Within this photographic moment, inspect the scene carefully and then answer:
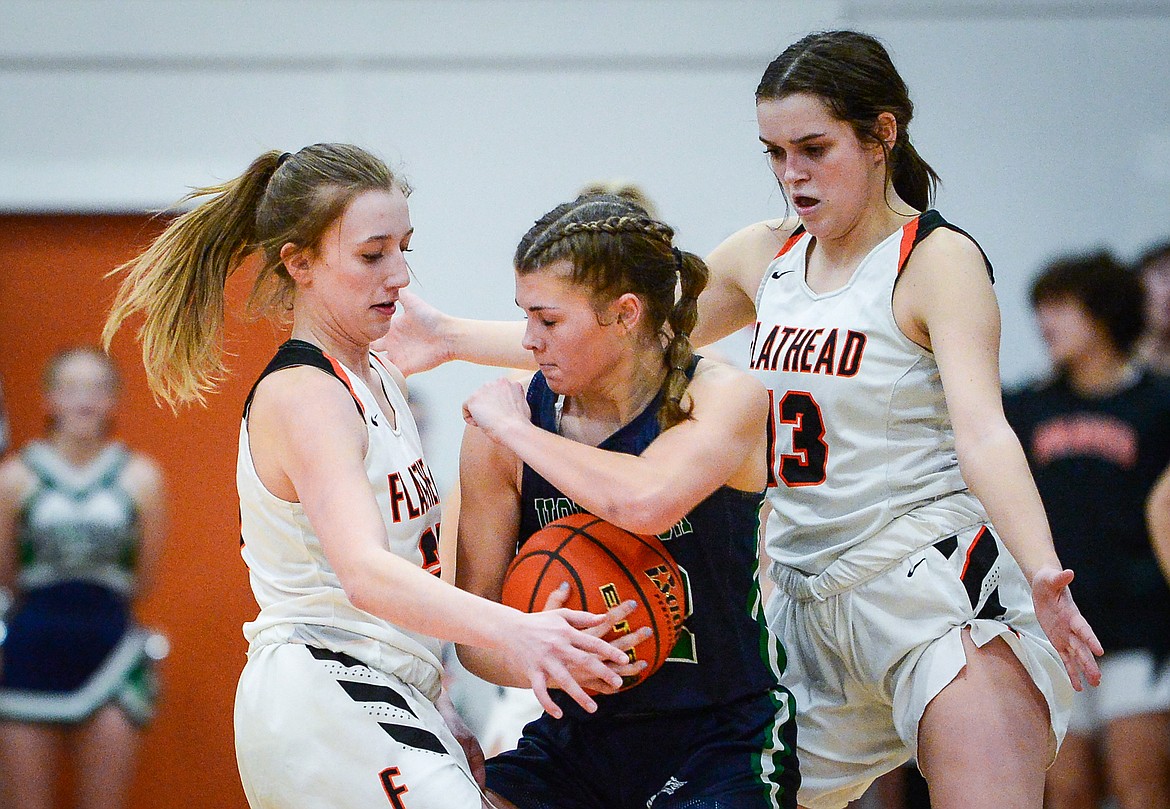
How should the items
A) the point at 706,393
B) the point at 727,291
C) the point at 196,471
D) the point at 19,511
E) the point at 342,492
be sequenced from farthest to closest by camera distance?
1. the point at 196,471
2. the point at 19,511
3. the point at 727,291
4. the point at 706,393
5. the point at 342,492

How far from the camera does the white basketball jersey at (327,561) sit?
8.42ft

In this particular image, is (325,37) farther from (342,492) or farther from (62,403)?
(342,492)

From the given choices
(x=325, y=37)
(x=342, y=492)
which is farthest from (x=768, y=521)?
(x=325, y=37)

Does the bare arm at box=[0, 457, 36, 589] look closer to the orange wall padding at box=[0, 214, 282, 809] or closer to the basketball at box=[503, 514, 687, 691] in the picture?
the orange wall padding at box=[0, 214, 282, 809]

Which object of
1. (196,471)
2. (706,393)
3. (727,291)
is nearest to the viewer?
(706,393)

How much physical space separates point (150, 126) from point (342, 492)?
15.2 feet

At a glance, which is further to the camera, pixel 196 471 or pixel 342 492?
pixel 196 471

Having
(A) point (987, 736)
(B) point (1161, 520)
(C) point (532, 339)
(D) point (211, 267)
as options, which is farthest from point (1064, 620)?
(B) point (1161, 520)

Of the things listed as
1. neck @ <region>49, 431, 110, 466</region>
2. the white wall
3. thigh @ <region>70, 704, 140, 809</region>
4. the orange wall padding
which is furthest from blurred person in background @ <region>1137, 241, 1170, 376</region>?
thigh @ <region>70, 704, 140, 809</region>

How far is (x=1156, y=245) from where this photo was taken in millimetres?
6254

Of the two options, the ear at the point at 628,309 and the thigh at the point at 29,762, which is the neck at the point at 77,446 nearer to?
the thigh at the point at 29,762

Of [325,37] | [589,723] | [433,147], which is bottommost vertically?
[589,723]

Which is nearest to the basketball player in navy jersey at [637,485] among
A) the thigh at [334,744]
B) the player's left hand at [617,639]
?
the player's left hand at [617,639]

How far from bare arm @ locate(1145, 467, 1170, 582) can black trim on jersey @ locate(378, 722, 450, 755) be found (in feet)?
11.7
